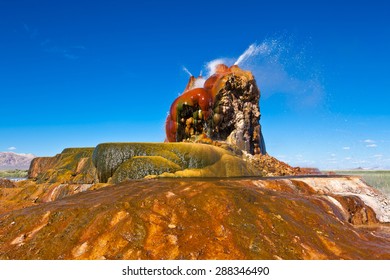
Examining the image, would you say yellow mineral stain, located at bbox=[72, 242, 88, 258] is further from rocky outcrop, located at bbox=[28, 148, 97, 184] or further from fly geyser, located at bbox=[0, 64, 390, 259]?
rocky outcrop, located at bbox=[28, 148, 97, 184]

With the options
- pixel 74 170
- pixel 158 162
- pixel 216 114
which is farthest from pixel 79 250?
pixel 216 114

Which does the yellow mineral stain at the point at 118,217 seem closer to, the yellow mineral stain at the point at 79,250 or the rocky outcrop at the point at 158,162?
the yellow mineral stain at the point at 79,250

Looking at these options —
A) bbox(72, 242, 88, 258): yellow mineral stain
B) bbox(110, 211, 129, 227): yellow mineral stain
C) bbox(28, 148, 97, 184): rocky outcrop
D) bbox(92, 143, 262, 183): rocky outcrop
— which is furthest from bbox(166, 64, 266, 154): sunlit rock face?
bbox(72, 242, 88, 258): yellow mineral stain

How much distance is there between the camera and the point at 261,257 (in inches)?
302

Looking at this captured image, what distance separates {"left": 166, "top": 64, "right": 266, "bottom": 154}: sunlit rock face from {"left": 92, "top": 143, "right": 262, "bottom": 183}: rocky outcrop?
29.9 ft

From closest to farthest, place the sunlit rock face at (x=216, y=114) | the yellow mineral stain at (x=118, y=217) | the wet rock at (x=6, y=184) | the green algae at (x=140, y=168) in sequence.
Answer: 1. the yellow mineral stain at (x=118, y=217)
2. the green algae at (x=140, y=168)
3. the wet rock at (x=6, y=184)
4. the sunlit rock face at (x=216, y=114)

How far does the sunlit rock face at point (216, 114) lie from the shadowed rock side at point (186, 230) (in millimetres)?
21900

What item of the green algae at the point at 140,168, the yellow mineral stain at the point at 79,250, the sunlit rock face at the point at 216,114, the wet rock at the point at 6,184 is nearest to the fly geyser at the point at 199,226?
→ the yellow mineral stain at the point at 79,250

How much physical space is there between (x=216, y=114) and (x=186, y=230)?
25481mm

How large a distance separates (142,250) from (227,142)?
26167 mm

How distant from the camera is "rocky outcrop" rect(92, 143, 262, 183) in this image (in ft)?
67.2

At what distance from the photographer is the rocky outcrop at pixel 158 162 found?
2048cm

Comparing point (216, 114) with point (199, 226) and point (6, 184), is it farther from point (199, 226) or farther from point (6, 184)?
point (199, 226)

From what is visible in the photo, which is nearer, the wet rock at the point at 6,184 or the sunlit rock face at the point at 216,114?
the wet rock at the point at 6,184
